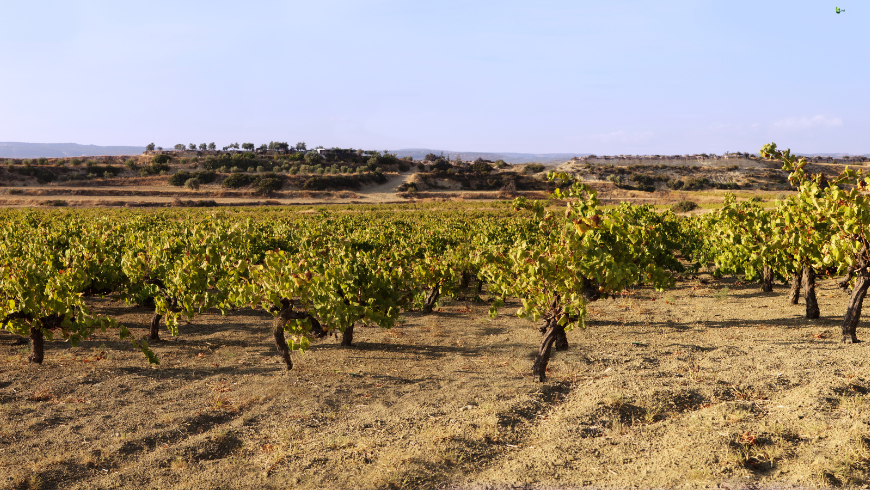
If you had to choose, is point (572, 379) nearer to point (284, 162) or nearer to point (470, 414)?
point (470, 414)

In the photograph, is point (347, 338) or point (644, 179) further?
point (644, 179)

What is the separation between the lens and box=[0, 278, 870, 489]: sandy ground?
20.1ft

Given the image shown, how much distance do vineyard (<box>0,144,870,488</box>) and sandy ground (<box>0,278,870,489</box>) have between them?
0.04 meters

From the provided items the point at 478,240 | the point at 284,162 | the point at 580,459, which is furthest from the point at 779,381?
the point at 284,162

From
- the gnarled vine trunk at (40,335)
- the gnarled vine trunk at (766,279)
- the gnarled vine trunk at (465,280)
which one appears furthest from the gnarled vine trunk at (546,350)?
the gnarled vine trunk at (766,279)

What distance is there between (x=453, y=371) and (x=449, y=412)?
7.50 feet

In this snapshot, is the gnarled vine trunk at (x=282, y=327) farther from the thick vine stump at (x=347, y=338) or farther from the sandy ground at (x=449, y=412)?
the thick vine stump at (x=347, y=338)

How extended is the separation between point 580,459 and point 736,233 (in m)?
11.1

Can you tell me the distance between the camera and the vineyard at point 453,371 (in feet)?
20.9

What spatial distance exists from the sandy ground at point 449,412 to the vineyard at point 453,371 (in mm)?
42

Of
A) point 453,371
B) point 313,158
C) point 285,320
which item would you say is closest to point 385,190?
point 313,158

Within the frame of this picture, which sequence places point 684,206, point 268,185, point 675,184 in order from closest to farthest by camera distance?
point 684,206 → point 268,185 → point 675,184

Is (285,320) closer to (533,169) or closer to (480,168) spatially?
(480,168)

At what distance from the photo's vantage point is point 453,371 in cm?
1038
